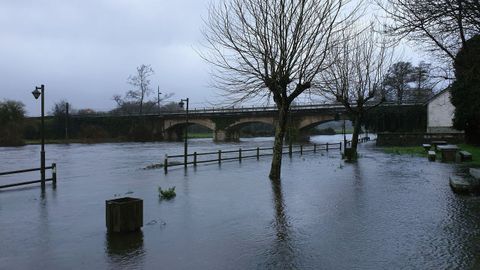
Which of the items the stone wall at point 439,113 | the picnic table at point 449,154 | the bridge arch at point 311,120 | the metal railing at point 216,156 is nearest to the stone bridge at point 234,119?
the bridge arch at point 311,120

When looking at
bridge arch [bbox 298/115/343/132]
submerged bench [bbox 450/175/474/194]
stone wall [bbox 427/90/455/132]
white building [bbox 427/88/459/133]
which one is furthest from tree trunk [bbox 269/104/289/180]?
bridge arch [bbox 298/115/343/132]

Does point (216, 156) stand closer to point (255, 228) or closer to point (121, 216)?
point (255, 228)

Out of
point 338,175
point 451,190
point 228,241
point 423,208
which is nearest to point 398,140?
point 338,175

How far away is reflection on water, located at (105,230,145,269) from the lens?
6328 millimetres

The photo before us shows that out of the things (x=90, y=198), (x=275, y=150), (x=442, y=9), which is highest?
(x=442, y=9)

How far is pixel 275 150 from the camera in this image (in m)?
16.4

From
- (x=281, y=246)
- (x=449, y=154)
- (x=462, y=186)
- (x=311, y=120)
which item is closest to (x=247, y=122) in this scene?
(x=311, y=120)

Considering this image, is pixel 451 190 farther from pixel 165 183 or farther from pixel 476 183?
pixel 165 183

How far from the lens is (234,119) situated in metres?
84.6

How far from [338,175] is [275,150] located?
3074mm

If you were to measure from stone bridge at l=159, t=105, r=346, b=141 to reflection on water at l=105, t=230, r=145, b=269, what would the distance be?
212 ft

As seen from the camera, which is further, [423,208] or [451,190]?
[451,190]

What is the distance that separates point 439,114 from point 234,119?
42110 millimetres

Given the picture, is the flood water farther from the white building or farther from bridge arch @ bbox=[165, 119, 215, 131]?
bridge arch @ bbox=[165, 119, 215, 131]
